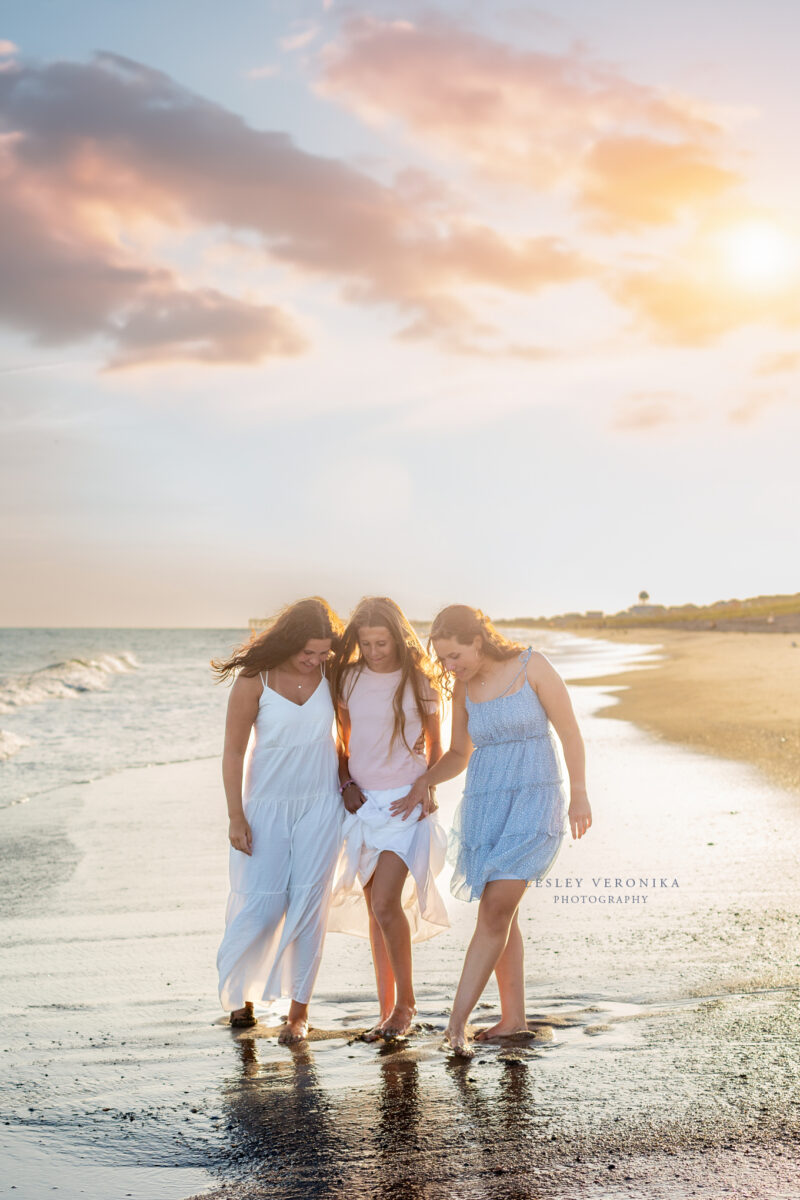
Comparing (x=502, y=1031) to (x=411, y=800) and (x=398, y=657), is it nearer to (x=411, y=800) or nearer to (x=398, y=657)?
(x=411, y=800)

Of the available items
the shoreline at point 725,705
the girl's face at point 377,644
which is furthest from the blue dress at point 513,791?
the shoreline at point 725,705

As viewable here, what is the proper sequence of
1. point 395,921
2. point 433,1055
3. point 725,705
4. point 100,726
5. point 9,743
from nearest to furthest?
point 433,1055, point 395,921, point 9,743, point 725,705, point 100,726

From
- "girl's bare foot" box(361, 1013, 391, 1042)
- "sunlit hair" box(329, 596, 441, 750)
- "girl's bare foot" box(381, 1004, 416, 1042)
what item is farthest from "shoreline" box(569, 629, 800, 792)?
"girl's bare foot" box(361, 1013, 391, 1042)

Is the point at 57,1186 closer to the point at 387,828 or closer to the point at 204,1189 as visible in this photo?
the point at 204,1189

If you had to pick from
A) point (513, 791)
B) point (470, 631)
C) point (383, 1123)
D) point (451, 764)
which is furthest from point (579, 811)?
point (383, 1123)

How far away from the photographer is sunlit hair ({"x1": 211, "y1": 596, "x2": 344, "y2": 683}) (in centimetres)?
489

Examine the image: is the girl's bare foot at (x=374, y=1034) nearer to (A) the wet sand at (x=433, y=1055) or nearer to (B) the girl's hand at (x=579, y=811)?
(A) the wet sand at (x=433, y=1055)

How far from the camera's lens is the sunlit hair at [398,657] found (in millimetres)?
4855

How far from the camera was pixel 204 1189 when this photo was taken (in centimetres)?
313

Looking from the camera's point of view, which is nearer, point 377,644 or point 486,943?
point 486,943

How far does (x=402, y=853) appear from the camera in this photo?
4801 mm

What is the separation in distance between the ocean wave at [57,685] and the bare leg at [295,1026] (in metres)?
20.9

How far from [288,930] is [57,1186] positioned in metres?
1.76

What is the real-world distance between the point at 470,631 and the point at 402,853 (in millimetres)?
1080
